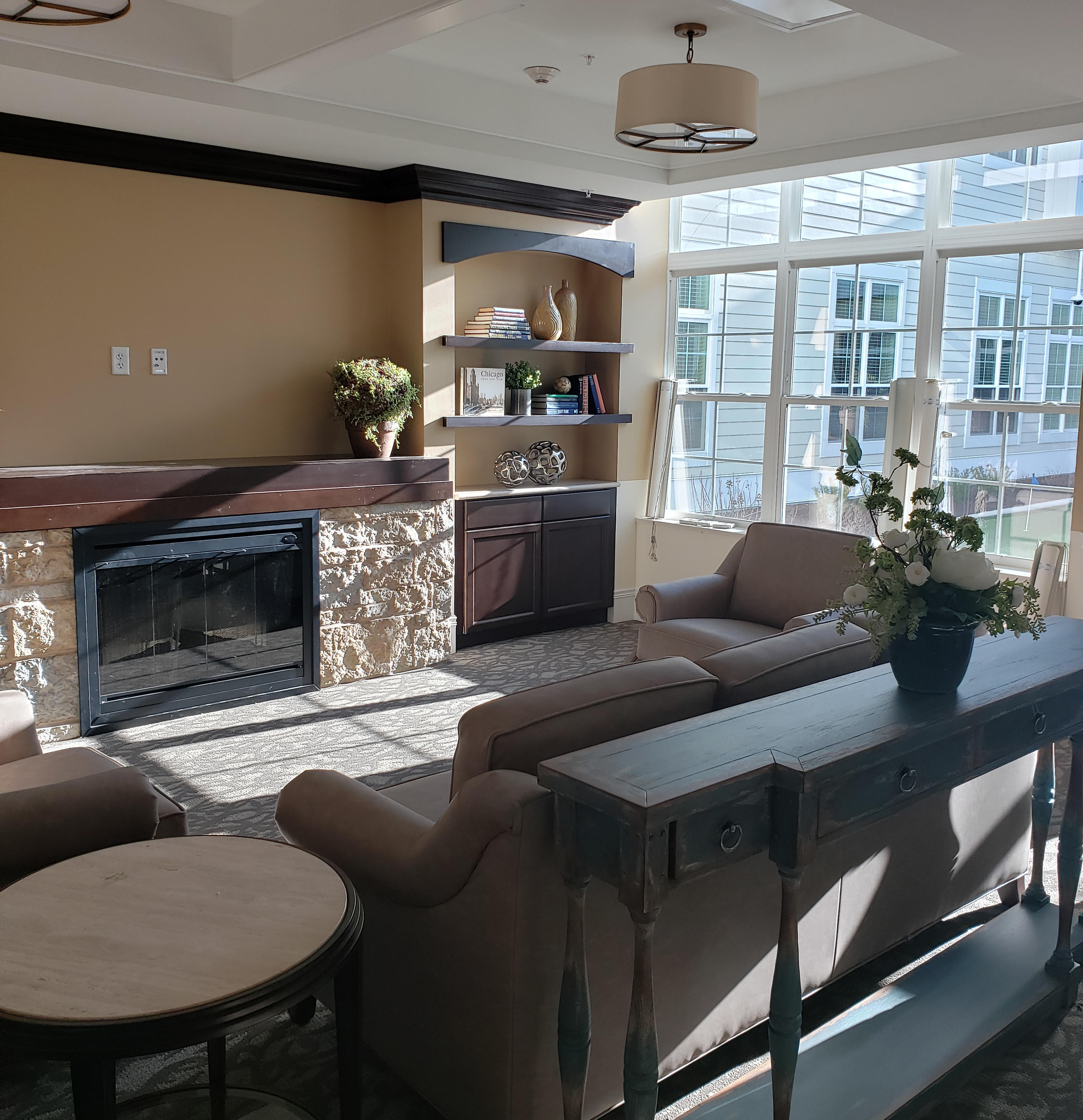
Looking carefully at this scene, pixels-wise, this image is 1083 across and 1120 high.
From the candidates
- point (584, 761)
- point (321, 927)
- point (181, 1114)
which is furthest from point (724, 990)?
point (181, 1114)

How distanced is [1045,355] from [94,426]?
443cm

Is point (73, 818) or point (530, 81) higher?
point (530, 81)

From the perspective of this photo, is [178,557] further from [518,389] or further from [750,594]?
[750,594]

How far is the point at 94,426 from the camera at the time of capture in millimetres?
4840

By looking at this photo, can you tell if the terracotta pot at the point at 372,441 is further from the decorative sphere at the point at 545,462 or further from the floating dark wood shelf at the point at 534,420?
the decorative sphere at the point at 545,462

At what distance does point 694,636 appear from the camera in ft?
14.8

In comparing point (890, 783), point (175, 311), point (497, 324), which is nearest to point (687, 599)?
point (497, 324)

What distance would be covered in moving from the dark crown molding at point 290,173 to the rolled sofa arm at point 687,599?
7.59ft

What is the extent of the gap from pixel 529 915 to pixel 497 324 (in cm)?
443

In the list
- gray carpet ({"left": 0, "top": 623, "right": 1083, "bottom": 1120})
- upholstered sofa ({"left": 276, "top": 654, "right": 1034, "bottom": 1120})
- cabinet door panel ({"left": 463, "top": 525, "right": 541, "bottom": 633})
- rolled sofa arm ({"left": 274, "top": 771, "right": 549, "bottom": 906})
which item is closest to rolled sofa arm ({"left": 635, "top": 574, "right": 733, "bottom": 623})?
gray carpet ({"left": 0, "top": 623, "right": 1083, "bottom": 1120})

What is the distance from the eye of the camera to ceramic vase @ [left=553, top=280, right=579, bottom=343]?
6191 millimetres

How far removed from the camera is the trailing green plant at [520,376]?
6.04m

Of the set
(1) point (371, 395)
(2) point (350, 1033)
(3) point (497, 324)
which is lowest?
(2) point (350, 1033)

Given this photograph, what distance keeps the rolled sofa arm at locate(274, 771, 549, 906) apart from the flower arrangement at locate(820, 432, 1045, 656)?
86 centimetres
